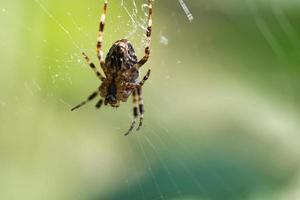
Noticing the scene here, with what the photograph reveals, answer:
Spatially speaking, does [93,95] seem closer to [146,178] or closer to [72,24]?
[72,24]

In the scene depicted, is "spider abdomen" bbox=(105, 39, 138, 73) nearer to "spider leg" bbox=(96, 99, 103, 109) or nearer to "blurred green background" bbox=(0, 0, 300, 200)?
"blurred green background" bbox=(0, 0, 300, 200)

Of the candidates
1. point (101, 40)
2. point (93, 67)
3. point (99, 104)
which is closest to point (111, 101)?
point (99, 104)

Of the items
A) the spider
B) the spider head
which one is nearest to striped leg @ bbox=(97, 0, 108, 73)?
the spider

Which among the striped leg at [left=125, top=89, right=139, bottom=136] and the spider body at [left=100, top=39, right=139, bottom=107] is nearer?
the spider body at [left=100, top=39, right=139, bottom=107]

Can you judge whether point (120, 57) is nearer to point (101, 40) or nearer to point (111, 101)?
point (101, 40)

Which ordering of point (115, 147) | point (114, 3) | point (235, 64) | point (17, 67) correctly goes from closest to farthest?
point (17, 67) → point (114, 3) → point (235, 64) → point (115, 147)

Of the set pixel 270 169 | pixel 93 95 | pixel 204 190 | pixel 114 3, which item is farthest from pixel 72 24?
pixel 270 169

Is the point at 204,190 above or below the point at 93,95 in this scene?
below

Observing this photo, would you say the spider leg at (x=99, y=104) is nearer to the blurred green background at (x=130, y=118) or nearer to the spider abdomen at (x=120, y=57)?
the blurred green background at (x=130, y=118)
